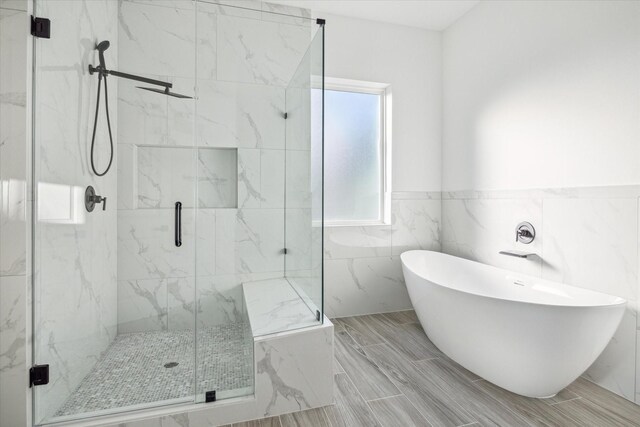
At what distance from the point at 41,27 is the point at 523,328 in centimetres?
278

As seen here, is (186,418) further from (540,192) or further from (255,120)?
(540,192)

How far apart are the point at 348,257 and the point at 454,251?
1.11 meters

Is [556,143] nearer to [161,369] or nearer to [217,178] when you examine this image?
[217,178]

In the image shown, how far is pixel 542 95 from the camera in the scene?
2.53m

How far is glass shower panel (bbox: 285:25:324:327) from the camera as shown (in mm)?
2162

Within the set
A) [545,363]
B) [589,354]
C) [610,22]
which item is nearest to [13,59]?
[545,363]

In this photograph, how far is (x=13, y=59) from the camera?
1.49 meters

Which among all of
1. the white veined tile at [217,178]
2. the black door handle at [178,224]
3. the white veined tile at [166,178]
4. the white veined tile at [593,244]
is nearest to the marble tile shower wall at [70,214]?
the white veined tile at [166,178]

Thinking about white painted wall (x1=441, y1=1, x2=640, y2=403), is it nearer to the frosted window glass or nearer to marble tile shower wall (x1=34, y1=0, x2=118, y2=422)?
the frosted window glass

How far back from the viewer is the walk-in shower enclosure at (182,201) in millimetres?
1842

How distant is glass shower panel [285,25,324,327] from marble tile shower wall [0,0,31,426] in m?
1.34

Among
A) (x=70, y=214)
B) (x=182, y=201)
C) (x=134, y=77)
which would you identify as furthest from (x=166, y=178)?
(x=134, y=77)

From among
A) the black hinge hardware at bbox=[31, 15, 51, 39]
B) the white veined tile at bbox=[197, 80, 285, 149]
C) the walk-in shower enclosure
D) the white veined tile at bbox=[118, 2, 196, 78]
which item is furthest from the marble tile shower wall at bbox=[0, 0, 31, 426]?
the white veined tile at bbox=[197, 80, 285, 149]

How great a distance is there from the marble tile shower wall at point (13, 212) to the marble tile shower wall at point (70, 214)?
2.8 inches
